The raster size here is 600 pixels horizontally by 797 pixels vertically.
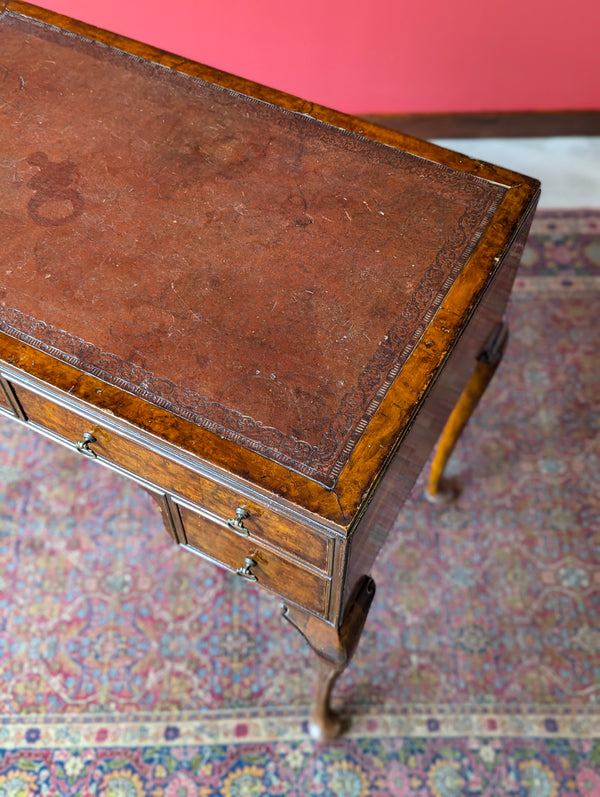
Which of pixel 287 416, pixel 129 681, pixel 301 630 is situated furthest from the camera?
pixel 129 681

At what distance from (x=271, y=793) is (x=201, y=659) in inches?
13.9

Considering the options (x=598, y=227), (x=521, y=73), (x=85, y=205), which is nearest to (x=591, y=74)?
(x=521, y=73)

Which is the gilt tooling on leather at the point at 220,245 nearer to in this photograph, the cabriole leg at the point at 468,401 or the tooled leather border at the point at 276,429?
the tooled leather border at the point at 276,429

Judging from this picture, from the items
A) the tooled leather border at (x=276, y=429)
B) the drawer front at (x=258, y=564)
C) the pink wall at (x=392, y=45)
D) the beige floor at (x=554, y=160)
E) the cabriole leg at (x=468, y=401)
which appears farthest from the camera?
the beige floor at (x=554, y=160)

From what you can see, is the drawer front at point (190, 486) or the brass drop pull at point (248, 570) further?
the brass drop pull at point (248, 570)

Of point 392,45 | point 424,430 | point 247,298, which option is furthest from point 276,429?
point 392,45

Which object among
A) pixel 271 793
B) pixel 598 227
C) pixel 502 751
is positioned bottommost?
pixel 271 793

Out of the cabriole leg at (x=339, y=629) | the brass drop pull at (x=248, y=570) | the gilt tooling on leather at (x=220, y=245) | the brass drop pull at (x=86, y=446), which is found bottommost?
the cabriole leg at (x=339, y=629)

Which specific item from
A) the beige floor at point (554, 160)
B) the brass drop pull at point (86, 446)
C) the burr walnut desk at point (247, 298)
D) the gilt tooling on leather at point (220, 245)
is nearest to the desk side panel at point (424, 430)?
the burr walnut desk at point (247, 298)

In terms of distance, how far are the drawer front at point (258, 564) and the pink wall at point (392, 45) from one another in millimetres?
1894

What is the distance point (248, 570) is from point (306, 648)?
649mm

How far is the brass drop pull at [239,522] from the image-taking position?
4.40 ft

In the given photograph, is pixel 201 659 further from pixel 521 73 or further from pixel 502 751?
pixel 521 73

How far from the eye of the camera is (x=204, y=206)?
1.60m
